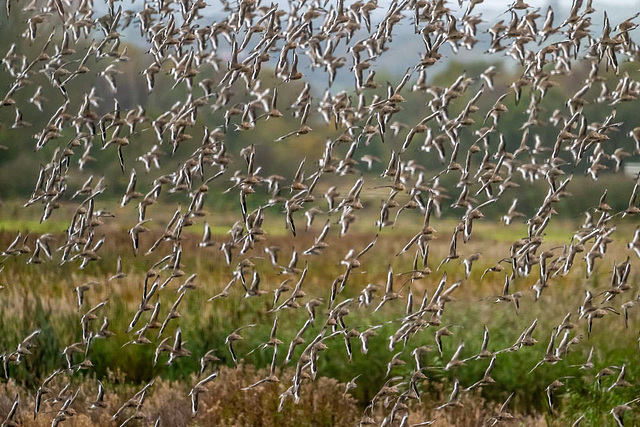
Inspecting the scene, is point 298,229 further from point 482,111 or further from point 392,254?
point 482,111

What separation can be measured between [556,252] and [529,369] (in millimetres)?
1194

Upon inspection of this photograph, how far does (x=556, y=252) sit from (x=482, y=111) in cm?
110

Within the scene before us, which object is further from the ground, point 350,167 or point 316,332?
point 350,167

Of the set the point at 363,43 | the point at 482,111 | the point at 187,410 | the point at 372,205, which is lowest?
the point at 187,410

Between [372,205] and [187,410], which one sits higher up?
[372,205]

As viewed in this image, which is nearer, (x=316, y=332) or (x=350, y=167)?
(x=350, y=167)

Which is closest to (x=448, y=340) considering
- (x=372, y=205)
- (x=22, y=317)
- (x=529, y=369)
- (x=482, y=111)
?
(x=529, y=369)

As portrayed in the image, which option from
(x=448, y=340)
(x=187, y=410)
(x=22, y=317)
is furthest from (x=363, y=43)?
(x=22, y=317)

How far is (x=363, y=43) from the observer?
4.77 metres

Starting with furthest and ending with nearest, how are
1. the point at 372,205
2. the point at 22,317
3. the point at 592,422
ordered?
the point at 372,205 → the point at 22,317 → the point at 592,422

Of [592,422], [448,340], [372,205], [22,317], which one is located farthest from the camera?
[372,205]

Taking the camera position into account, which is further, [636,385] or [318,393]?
[636,385]

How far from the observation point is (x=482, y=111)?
21.5 ft

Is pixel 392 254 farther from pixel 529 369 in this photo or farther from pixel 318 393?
pixel 318 393
